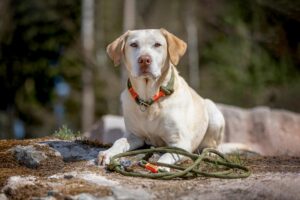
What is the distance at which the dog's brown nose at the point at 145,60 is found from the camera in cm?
568

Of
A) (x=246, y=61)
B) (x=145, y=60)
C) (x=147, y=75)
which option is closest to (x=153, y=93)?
(x=147, y=75)

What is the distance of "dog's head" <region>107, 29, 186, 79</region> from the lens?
18.8ft

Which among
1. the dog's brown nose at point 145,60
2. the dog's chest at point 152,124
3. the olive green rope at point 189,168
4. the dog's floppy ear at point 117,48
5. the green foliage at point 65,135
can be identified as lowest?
the green foliage at point 65,135

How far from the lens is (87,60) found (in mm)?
23828

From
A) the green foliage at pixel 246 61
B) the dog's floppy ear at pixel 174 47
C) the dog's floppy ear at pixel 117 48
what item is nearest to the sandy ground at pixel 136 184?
the dog's floppy ear at pixel 117 48

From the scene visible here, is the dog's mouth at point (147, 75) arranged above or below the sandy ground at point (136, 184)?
above

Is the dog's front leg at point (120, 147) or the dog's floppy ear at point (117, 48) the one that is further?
the dog's floppy ear at point (117, 48)

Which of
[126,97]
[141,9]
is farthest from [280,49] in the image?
[141,9]

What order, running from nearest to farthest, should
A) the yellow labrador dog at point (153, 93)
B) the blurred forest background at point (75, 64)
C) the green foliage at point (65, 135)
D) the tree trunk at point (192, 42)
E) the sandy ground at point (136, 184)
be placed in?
the sandy ground at point (136, 184) < the yellow labrador dog at point (153, 93) < the green foliage at point (65, 135) < the blurred forest background at point (75, 64) < the tree trunk at point (192, 42)

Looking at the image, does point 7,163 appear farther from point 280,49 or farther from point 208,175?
point 280,49

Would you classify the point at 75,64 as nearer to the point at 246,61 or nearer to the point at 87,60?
the point at 87,60

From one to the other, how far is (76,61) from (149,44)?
18639 millimetres

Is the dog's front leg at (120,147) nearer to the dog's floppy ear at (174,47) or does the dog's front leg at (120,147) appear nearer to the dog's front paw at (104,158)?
the dog's front paw at (104,158)

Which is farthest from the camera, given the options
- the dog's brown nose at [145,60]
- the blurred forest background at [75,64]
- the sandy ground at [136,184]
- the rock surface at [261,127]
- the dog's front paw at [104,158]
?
the blurred forest background at [75,64]
